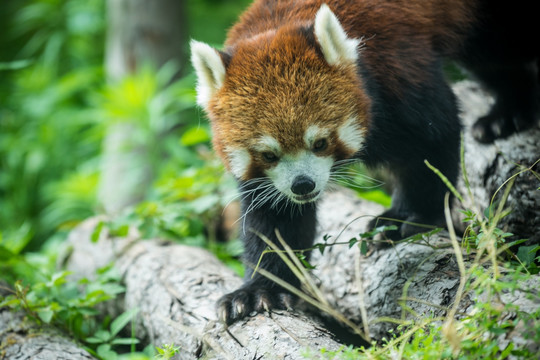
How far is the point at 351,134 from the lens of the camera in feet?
8.66

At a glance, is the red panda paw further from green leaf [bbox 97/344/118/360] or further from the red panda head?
green leaf [bbox 97/344/118/360]

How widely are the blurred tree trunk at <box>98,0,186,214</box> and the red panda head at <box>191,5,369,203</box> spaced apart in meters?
3.00

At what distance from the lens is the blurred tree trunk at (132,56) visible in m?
5.70

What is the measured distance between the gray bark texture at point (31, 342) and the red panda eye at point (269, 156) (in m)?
1.26

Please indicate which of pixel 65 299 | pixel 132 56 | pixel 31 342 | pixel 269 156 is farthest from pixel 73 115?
pixel 269 156

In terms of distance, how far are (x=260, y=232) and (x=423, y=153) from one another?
0.97m

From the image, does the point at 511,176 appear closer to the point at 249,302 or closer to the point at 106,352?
the point at 249,302

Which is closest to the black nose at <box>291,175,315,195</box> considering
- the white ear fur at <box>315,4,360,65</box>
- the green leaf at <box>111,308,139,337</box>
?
the white ear fur at <box>315,4,360,65</box>

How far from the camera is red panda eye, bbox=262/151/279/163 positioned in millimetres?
2600

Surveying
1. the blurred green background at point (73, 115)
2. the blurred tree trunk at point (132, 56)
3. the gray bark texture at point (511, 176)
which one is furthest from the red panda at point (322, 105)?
the blurred tree trunk at point (132, 56)

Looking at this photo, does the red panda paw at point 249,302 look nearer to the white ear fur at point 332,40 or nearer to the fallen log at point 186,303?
the fallen log at point 186,303

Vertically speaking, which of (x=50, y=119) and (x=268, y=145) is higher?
(x=268, y=145)

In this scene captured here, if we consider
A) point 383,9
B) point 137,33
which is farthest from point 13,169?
point 383,9

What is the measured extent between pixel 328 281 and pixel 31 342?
156 centimetres
